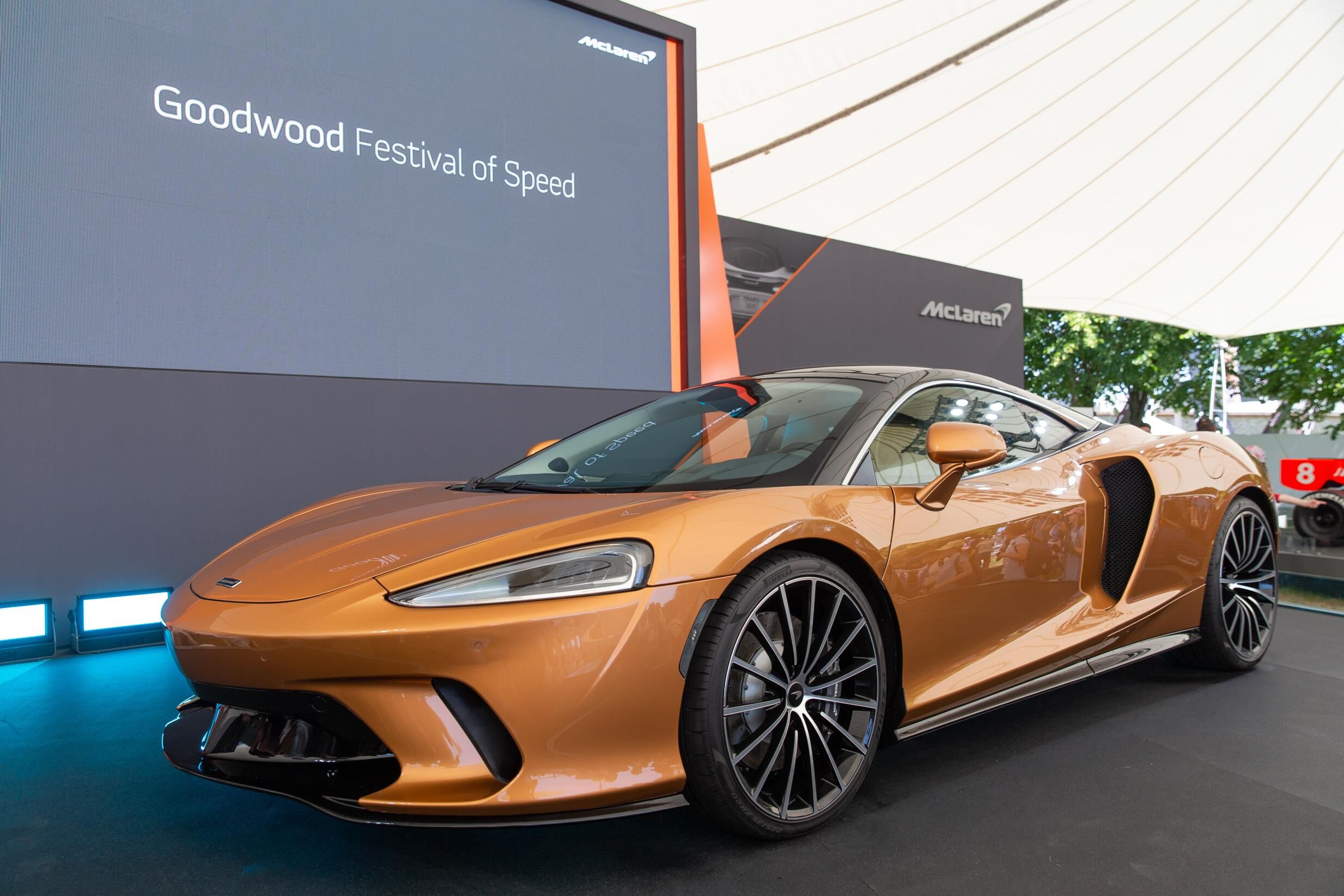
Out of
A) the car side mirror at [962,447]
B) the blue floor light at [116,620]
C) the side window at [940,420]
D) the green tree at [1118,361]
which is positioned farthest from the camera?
the green tree at [1118,361]

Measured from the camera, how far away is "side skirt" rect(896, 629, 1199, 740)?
208 cm

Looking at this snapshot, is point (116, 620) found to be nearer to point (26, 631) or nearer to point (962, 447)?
point (26, 631)

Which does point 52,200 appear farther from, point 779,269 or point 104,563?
point 779,269

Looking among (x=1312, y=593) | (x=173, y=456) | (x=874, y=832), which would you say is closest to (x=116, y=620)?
(x=173, y=456)

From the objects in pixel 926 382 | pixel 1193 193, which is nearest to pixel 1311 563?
pixel 926 382

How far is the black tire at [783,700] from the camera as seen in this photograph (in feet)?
5.50

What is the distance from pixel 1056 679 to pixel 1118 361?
983 inches

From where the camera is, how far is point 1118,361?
24.3 metres

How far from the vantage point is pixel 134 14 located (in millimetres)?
3910

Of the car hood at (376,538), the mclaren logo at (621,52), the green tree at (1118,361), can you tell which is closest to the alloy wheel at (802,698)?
the car hood at (376,538)

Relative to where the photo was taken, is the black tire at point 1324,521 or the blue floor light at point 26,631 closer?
the blue floor light at point 26,631

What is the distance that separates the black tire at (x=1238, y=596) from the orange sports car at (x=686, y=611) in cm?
38

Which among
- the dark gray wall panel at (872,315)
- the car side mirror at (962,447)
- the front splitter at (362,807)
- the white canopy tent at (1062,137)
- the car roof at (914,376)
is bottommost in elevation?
the front splitter at (362,807)

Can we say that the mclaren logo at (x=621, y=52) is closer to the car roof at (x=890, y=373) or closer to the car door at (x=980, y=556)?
the car roof at (x=890, y=373)
